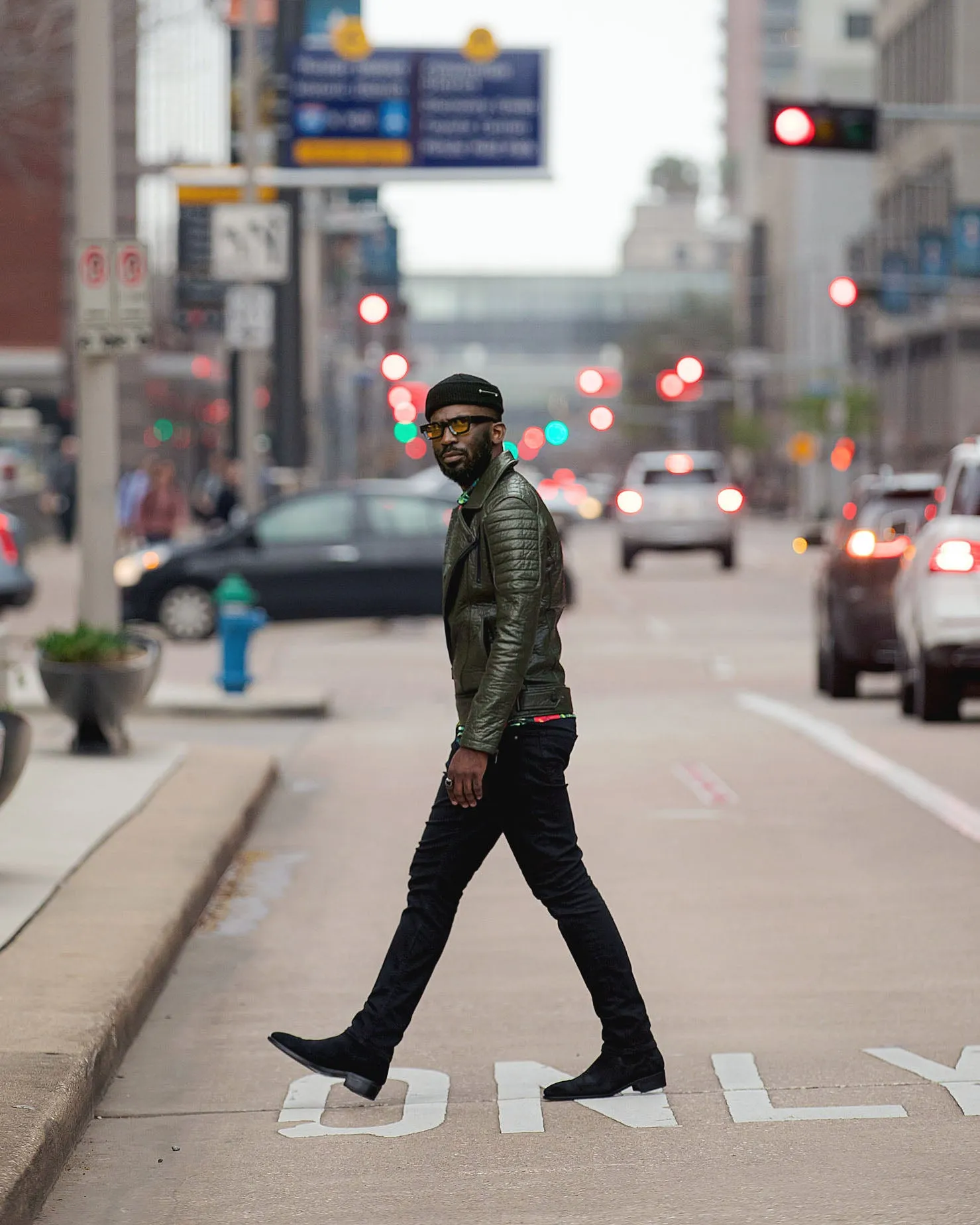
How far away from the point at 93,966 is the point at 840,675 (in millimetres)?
12068

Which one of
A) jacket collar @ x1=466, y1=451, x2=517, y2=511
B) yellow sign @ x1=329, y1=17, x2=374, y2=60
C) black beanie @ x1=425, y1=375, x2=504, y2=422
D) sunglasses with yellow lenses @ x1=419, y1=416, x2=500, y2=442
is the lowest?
jacket collar @ x1=466, y1=451, x2=517, y2=511

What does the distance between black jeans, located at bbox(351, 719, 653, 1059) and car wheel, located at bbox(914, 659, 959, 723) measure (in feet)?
34.1

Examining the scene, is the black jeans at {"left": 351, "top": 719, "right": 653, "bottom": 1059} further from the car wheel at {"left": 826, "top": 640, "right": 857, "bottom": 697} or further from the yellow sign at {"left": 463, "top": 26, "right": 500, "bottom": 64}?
the yellow sign at {"left": 463, "top": 26, "right": 500, "bottom": 64}

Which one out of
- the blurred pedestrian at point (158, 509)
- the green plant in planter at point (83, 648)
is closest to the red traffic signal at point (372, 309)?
the blurred pedestrian at point (158, 509)

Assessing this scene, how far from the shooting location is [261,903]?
10469mm

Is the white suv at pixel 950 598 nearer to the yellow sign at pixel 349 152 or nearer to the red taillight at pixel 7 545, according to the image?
the red taillight at pixel 7 545

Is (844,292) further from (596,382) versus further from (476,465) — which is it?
(476,465)

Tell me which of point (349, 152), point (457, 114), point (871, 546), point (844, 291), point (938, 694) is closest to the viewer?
point (938, 694)

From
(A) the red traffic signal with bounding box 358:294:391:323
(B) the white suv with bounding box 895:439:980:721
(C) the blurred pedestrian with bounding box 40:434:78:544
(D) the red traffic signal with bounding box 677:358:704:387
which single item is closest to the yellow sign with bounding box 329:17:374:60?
(A) the red traffic signal with bounding box 358:294:391:323

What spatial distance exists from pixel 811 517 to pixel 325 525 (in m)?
72.0

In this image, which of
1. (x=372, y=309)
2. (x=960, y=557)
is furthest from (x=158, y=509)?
(x=960, y=557)

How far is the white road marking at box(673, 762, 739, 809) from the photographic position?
1362cm

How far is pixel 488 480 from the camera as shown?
22.0ft

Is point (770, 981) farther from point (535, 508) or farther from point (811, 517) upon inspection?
point (811, 517)
